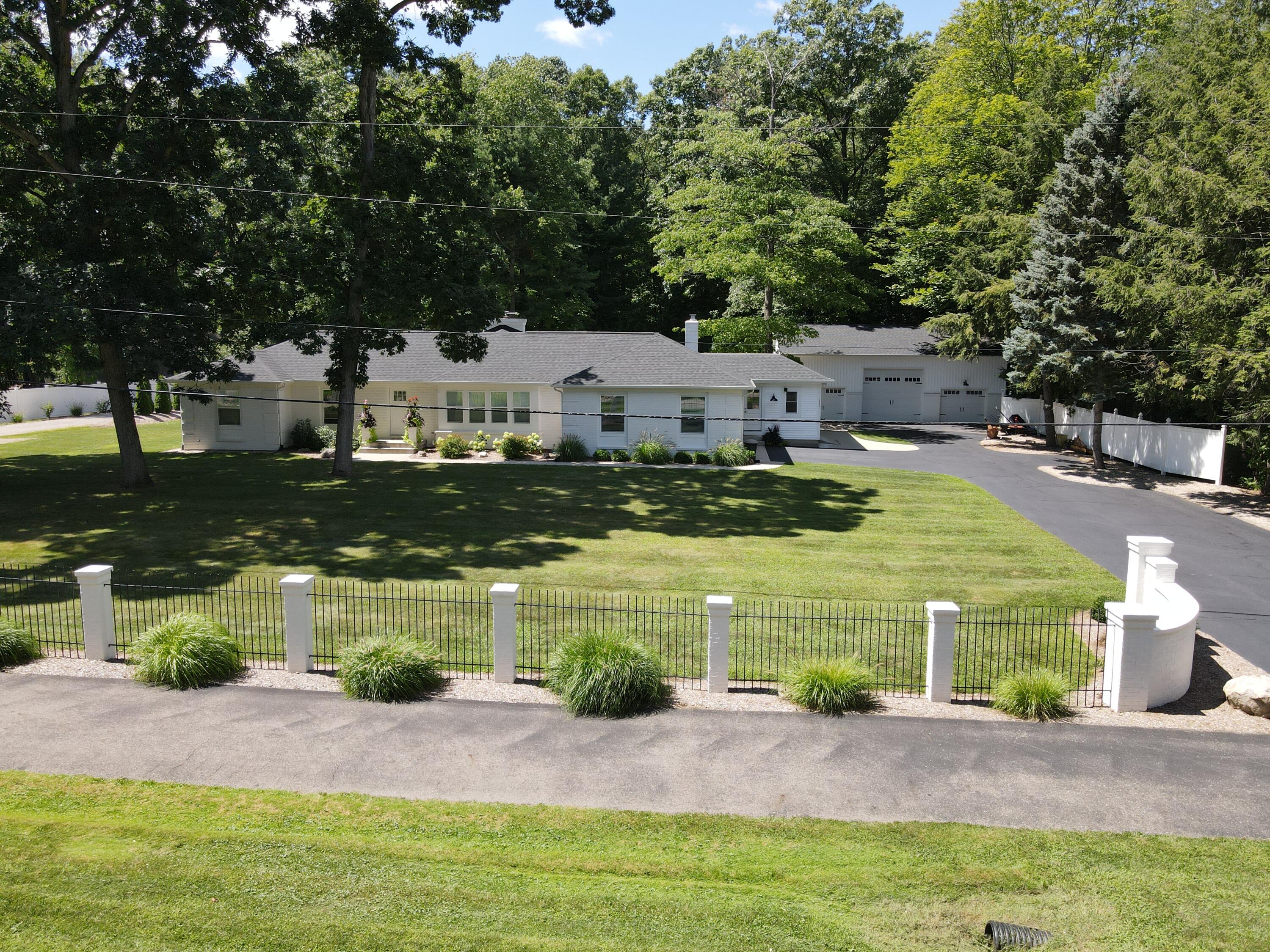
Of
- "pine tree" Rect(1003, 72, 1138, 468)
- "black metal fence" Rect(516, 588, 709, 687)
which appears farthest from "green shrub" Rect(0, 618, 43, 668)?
"pine tree" Rect(1003, 72, 1138, 468)

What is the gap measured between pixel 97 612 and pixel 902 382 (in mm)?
40818

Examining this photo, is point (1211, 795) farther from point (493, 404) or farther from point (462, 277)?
point (493, 404)

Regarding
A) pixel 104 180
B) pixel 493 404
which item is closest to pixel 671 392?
pixel 493 404

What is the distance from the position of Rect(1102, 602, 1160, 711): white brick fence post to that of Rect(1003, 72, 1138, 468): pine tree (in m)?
21.8

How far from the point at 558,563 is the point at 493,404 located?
16.9 metres

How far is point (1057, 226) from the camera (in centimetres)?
3406

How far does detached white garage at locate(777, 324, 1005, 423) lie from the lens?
46.4 m

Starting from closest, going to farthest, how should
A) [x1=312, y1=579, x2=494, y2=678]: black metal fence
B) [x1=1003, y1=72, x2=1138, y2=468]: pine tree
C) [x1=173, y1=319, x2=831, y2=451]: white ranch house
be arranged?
[x1=312, y1=579, x2=494, y2=678]: black metal fence
[x1=1003, y1=72, x2=1138, y2=468]: pine tree
[x1=173, y1=319, x2=831, y2=451]: white ranch house

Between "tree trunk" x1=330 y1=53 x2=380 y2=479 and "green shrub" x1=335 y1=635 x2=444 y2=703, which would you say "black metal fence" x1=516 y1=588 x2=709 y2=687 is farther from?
"tree trunk" x1=330 y1=53 x2=380 y2=479

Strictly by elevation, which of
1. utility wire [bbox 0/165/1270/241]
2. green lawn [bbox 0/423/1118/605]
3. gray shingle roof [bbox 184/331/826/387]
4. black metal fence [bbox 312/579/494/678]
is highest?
utility wire [bbox 0/165/1270/241]

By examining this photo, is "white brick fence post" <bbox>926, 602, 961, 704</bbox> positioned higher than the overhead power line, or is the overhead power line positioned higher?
the overhead power line

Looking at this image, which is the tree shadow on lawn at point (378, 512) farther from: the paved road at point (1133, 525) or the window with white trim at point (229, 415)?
the paved road at point (1133, 525)

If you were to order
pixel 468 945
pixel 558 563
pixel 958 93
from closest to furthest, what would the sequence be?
pixel 468 945 < pixel 558 563 < pixel 958 93

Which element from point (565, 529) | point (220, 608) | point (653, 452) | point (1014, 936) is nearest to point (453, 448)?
point (653, 452)
